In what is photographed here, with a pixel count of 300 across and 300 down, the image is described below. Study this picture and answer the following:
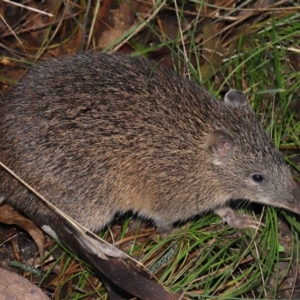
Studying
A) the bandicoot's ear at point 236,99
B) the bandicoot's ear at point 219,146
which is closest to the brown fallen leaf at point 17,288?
the bandicoot's ear at point 219,146

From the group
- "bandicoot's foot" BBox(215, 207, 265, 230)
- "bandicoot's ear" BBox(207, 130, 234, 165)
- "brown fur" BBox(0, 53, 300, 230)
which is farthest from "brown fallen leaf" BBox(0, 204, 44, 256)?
"bandicoot's ear" BBox(207, 130, 234, 165)

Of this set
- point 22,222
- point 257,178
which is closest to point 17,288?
point 22,222

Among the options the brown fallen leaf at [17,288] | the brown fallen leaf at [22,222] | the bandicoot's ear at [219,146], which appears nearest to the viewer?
the bandicoot's ear at [219,146]

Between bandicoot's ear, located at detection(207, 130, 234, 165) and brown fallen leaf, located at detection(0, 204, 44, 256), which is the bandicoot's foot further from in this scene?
brown fallen leaf, located at detection(0, 204, 44, 256)

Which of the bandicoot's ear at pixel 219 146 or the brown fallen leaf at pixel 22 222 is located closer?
the bandicoot's ear at pixel 219 146

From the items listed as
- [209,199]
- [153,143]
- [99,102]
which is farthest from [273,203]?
A: [99,102]

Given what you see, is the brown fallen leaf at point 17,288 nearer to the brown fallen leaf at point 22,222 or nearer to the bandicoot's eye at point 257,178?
the brown fallen leaf at point 22,222

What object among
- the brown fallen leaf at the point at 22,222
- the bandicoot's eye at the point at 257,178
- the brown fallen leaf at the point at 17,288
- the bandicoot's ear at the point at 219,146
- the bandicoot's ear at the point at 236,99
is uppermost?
the bandicoot's ear at the point at 236,99

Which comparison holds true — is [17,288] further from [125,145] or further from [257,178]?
[257,178]
